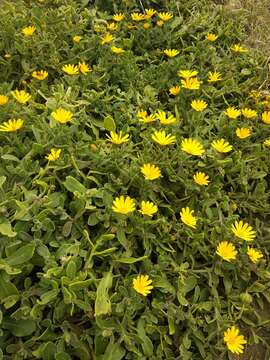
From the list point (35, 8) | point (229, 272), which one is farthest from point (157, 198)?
point (35, 8)

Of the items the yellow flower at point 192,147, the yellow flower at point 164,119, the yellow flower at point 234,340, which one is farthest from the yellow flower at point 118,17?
the yellow flower at point 234,340

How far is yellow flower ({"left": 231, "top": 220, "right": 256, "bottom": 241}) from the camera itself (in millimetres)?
2457

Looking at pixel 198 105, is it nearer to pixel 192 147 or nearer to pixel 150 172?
pixel 192 147

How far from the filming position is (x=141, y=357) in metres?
2.11

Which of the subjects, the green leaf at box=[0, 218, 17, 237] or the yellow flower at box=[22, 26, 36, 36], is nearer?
the green leaf at box=[0, 218, 17, 237]

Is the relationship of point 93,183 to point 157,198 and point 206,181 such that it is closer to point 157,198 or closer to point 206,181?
point 157,198

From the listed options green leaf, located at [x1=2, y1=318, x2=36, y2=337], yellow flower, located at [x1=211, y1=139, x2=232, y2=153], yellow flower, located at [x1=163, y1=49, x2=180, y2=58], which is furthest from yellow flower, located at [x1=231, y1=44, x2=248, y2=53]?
green leaf, located at [x1=2, y1=318, x2=36, y2=337]

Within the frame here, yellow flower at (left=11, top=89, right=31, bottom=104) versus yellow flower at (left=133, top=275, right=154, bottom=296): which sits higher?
yellow flower at (left=11, top=89, right=31, bottom=104)

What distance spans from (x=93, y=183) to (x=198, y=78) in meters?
1.25

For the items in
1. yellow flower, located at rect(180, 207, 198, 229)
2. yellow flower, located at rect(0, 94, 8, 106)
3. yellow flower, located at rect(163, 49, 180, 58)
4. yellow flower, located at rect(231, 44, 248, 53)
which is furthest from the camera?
yellow flower, located at rect(231, 44, 248, 53)

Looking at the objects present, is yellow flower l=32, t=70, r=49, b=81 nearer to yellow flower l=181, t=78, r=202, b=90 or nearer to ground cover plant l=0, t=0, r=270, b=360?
ground cover plant l=0, t=0, r=270, b=360

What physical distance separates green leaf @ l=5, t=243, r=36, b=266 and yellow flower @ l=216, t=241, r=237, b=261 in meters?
0.88

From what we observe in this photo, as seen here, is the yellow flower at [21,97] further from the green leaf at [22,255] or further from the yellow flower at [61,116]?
the green leaf at [22,255]

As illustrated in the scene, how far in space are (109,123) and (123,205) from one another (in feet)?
2.05
